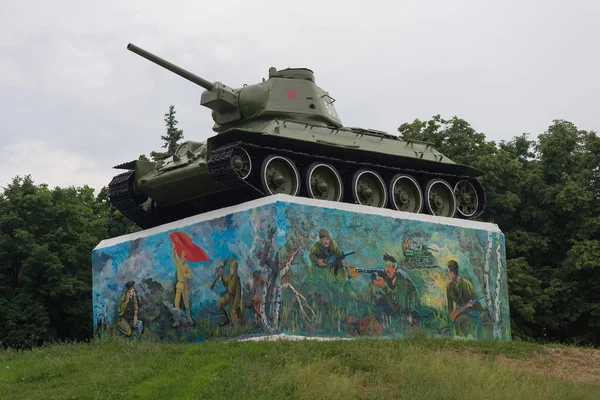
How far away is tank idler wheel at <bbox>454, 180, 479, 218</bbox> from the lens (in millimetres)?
24891

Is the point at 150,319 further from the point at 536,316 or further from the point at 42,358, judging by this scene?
the point at 536,316

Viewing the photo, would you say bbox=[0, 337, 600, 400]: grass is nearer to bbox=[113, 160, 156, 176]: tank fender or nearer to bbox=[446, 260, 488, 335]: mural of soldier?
bbox=[446, 260, 488, 335]: mural of soldier

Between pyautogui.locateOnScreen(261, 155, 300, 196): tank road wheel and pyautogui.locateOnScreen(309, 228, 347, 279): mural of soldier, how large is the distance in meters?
1.58

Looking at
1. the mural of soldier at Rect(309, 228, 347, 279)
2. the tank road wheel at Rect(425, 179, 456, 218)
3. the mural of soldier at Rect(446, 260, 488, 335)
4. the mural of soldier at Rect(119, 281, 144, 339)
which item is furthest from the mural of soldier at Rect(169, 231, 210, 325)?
the tank road wheel at Rect(425, 179, 456, 218)

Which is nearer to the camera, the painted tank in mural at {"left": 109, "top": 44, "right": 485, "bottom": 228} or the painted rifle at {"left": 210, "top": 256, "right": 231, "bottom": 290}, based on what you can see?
the painted rifle at {"left": 210, "top": 256, "right": 231, "bottom": 290}

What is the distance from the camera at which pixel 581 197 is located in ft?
106

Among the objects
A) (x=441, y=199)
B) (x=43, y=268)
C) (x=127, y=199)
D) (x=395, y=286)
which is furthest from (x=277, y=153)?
(x=43, y=268)

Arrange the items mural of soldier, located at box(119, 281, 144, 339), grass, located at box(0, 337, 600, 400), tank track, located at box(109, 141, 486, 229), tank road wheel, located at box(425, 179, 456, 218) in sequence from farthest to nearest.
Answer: tank road wheel, located at box(425, 179, 456, 218) < mural of soldier, located at box(119, 281, 144, 339) < tank track, located at box(109, 141, 486, 229) < grass, located at box(0, 337, 600, 400)

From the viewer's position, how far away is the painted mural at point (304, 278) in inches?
759

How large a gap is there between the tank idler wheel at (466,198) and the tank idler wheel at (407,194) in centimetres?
143

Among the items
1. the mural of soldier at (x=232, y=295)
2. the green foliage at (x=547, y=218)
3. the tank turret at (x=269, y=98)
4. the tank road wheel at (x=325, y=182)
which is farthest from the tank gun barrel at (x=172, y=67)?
the green foliage at (x=547, y=218)

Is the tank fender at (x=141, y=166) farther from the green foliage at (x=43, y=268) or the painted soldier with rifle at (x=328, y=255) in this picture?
the green foliage at (x=43, y=268)

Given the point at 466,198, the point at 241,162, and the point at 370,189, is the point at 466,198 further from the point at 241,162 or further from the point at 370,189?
the point at 241,162

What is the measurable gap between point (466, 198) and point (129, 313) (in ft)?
28.8
